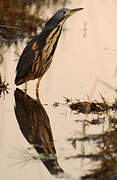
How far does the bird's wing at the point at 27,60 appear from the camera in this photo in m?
6.60

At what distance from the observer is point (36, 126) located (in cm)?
549

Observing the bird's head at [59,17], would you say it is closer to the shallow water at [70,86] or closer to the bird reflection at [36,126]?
the shallow water at [70,86]

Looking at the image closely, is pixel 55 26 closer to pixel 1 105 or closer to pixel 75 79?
pixel 75 79

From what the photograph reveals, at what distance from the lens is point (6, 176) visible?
13.3 feet

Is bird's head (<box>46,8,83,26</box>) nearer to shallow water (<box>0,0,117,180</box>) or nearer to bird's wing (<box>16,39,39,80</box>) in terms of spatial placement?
bird's wing (<box>16,39,39,80</box>)

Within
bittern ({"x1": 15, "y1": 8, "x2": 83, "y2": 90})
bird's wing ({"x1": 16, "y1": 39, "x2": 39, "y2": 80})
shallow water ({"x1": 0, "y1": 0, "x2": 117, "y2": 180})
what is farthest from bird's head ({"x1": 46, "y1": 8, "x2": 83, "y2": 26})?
shallow water ({"x1": 0, "y1": 0, "x2": 117, "y2": 180})

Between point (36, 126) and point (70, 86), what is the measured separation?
1.43 m

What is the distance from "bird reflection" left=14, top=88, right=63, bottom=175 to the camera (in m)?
4.40

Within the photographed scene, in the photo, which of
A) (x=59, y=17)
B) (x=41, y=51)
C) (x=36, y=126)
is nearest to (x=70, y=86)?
(x=41, y=51)

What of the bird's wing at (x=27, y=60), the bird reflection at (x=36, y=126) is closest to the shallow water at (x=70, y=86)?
the bird reflection at (x=36, y=126)

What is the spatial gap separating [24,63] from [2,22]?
3.02 metres

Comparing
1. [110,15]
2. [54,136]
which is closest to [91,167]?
[54,136]

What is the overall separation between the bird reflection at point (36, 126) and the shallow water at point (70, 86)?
5 cm

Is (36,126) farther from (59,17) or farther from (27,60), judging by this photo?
(59,17)
